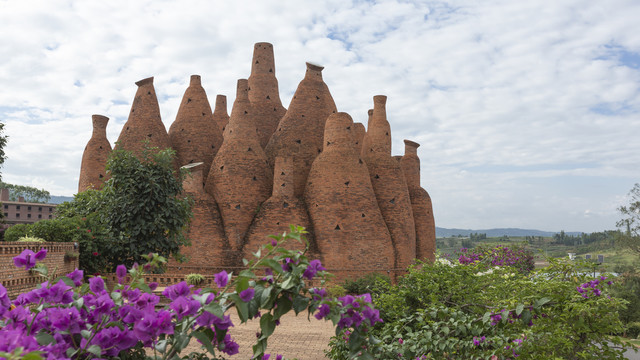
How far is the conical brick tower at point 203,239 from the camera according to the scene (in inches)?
826

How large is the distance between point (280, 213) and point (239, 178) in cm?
300

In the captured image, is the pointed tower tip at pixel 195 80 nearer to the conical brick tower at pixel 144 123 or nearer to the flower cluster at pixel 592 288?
the conical brick tower at pixel 144 123

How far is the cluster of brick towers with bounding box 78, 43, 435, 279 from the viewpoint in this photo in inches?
829

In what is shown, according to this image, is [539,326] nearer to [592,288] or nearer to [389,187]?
[592,288]

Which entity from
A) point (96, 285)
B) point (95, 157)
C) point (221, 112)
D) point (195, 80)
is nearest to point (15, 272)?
point (96, 285)

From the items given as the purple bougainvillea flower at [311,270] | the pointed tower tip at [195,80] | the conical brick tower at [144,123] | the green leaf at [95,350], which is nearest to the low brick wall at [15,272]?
the green leaf at [95,350]

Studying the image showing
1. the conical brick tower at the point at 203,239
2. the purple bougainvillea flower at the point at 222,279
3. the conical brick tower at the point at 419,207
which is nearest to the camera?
the purple bougainvillea flower at the point at 222,279

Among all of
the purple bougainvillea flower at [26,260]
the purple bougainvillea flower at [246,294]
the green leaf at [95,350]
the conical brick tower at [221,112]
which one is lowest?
the green leaf at [95,350]

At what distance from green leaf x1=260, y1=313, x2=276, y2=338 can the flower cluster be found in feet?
12.1

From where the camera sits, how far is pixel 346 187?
2134 cm

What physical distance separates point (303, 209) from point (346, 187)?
7.94 ft

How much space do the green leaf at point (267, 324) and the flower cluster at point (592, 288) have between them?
12.1 ft

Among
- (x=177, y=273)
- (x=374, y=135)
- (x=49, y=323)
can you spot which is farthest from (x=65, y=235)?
(x=374, y=135)

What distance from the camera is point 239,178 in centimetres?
2250
